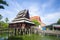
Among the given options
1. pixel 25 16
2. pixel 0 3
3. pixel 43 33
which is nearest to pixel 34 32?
pixel 43 33

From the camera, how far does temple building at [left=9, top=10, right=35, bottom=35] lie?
4353 cm

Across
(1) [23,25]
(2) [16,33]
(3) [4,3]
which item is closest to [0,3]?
(3) [4,3]

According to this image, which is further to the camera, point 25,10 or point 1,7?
point 25,10

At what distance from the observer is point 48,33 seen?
36.4m

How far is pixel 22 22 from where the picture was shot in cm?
4331

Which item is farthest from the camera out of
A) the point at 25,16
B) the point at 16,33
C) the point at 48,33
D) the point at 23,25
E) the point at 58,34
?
the point at 25,16

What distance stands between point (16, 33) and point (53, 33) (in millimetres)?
8948

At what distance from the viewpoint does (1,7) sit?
55.0 ft

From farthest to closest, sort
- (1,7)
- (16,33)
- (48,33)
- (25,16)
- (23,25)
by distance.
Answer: (25,16), (23,25), (48,33), (16,33), (1,7)

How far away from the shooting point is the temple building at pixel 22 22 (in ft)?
143

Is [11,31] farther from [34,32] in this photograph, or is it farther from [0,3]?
[0,3]

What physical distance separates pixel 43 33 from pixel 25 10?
1557 cm

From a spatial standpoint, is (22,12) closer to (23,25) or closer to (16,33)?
(23,25)

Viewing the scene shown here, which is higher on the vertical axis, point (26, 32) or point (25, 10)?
point (25, 10)
